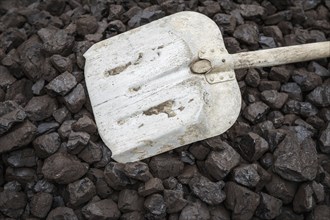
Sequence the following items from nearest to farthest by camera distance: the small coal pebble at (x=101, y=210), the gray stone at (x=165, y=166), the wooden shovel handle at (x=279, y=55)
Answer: the small coal pebble at (x=101, y=210) → the gray stone at (x=165, y=166) → the wooden shovel handle at (x=279, y=55)

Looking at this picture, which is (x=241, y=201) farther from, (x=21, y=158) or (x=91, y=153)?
(x=21, y=158)

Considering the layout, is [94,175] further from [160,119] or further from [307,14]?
[307,14]

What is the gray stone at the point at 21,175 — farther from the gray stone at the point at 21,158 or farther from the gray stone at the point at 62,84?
the gray stone at the point at 62,84

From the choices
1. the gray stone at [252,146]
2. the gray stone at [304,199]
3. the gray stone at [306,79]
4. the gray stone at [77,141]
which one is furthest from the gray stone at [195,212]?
the gray stone at [306,79]

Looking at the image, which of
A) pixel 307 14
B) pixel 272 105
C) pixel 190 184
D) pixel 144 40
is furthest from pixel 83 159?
pixel 307 14

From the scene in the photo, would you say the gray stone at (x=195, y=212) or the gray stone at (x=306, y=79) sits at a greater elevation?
the gray stone at (x=306, y=79)

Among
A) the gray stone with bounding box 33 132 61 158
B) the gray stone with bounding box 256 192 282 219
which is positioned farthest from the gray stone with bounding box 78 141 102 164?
the gray stone with bounding box 256 192 282 219

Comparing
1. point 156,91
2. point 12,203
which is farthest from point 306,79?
point 12,203

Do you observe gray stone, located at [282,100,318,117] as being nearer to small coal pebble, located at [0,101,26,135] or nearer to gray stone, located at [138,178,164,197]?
gray stone, located at [138,178,164,197]
